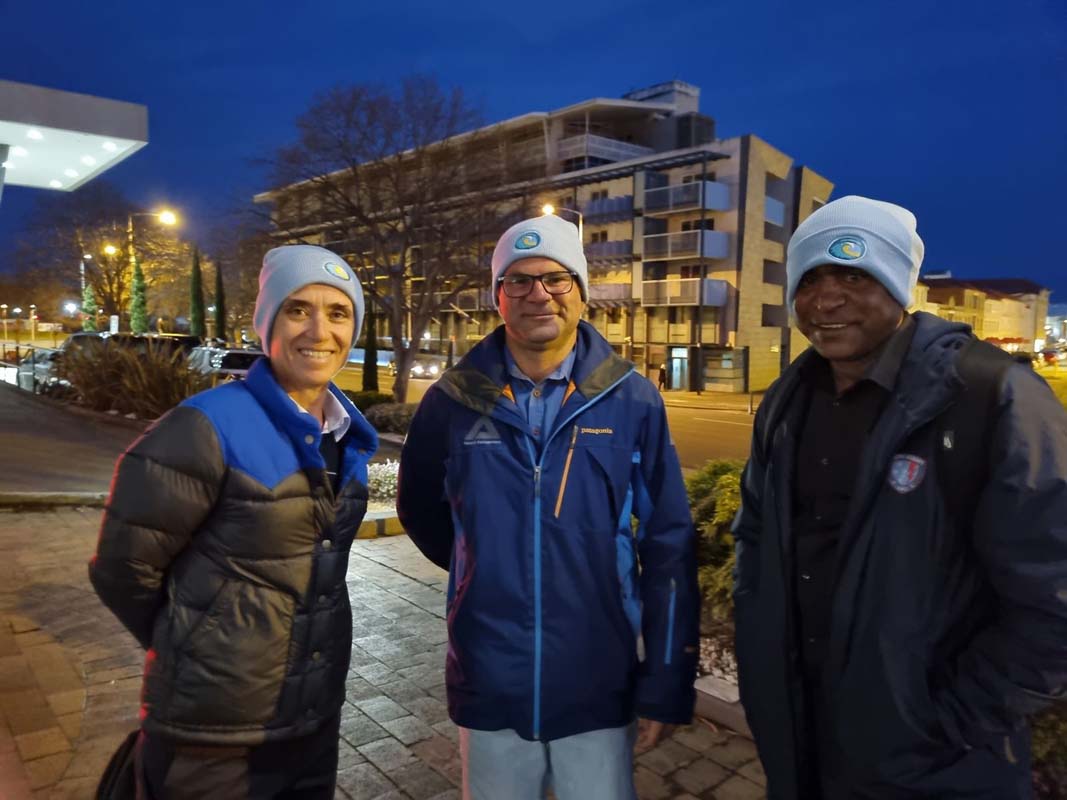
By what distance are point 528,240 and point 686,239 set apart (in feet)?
118

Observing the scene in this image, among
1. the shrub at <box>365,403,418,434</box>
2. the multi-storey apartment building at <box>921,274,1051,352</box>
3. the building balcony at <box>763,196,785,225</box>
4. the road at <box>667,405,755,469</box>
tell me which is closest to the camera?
the shrub at <box>365,403,418,434</box>

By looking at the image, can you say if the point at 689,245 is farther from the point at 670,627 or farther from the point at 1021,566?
the point at 1021,566

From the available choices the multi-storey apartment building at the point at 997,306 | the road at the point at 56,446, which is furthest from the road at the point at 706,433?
the multi-storey apartment building at the point at 997,306

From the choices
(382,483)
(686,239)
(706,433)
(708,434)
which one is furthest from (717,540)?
(686,239)

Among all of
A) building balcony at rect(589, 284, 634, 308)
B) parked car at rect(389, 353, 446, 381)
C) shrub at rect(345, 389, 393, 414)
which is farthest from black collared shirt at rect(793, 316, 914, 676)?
building balcony at rect(589, 284, 634, 308)

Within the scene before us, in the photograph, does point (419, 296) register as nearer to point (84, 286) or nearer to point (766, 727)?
point (766, 727)

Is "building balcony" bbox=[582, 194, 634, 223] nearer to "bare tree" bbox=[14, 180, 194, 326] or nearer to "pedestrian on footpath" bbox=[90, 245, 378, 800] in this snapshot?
"bare tree" bbox=[14, 180, 194, 326]

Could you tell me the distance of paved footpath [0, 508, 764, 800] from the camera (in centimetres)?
329

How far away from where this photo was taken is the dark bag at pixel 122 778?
203 cm

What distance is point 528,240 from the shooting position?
7.61 ft

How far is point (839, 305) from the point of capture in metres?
1.96

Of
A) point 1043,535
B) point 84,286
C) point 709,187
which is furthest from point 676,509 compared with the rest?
point 84,286

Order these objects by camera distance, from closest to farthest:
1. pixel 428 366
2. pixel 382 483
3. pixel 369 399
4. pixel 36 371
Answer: pixel 382 483
pixel 369 399
pixel 36 371
pixel 428 366

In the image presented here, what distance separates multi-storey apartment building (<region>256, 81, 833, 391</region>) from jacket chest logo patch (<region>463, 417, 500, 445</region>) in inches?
1254
